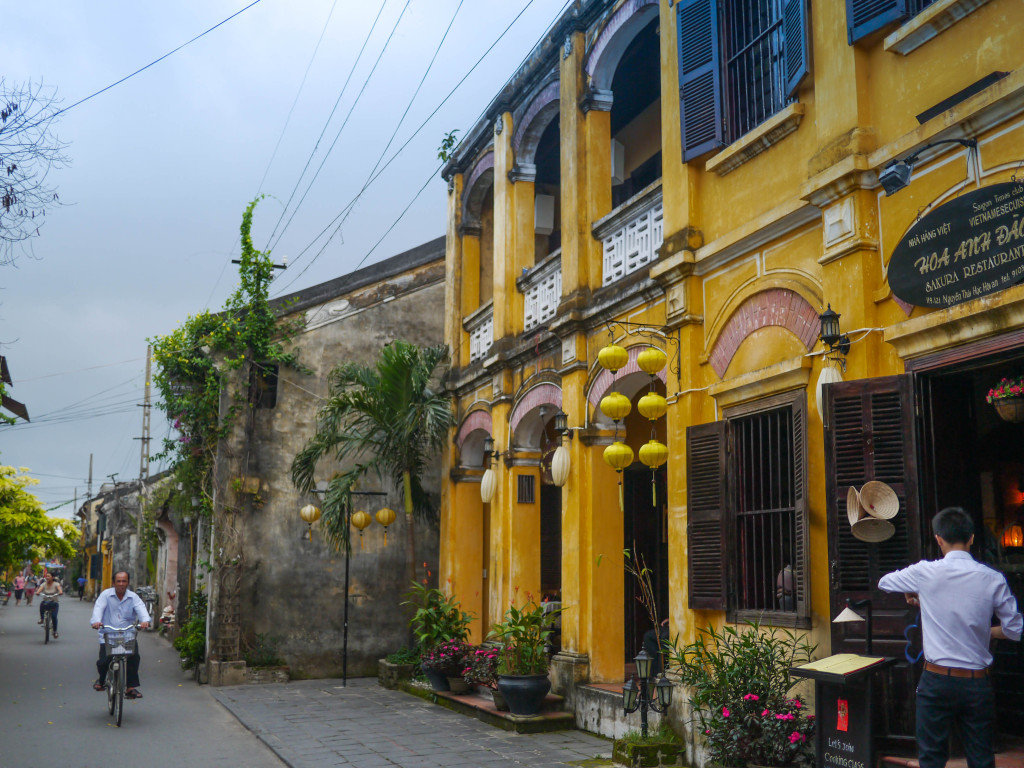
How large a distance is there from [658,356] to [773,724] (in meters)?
3.43

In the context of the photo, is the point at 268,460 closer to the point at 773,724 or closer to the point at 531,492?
the point at 531,492

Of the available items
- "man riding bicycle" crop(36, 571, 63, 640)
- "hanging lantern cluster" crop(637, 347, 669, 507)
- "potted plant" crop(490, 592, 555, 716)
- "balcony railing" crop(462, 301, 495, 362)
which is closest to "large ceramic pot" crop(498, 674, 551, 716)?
"potted plant" crop(490, 592, 555, 716)

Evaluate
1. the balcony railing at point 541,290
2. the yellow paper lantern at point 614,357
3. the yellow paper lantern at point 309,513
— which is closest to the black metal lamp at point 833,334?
the yellow paper lantern at point 614,357

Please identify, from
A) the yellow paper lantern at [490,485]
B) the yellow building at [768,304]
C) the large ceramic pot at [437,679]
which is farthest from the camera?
the yellow paper lantern at [490,485]

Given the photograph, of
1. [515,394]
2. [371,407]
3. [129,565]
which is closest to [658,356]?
[515,394]

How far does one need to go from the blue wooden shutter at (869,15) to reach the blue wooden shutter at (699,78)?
185 cm

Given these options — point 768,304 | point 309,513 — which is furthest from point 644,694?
point 309,513

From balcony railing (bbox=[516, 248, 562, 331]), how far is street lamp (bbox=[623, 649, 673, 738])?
4702mm

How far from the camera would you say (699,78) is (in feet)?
29.7

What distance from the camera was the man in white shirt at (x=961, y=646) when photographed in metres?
5.03

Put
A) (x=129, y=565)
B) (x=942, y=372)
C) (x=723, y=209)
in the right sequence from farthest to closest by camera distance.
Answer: (x=129, y=565), (x=723, y=209), (x=942, y=372)

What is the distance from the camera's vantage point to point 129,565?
4097 centimetres

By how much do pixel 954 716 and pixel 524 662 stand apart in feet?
20.2

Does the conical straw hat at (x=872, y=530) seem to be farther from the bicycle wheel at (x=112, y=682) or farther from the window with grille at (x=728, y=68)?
the bicycle wheel at (x=112, y=682)
